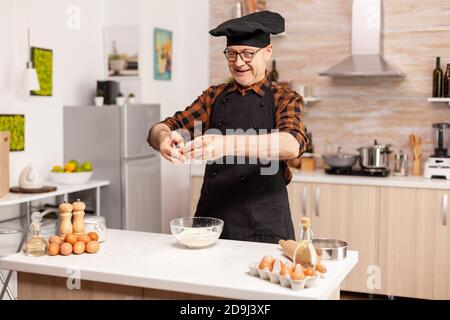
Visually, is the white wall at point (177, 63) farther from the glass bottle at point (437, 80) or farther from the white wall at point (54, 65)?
the glass bottle at point (437, 80)

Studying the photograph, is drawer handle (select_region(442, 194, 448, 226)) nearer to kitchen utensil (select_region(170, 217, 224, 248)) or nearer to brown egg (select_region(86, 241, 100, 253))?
kitchen utensil (select_region(170, 217, 224, 248))

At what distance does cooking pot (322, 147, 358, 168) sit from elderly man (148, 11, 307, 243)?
2023 millimetres

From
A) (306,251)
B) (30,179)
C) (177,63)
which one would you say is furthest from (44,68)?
(306,251)

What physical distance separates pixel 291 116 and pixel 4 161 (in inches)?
87.7

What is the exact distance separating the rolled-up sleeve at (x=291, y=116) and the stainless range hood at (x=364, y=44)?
87.3 inches

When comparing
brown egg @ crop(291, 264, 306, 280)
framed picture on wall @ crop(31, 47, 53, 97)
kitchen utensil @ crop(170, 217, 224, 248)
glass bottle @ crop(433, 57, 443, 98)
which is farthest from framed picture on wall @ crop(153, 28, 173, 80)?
brown egg @ crop(291, 264, 306, 280)

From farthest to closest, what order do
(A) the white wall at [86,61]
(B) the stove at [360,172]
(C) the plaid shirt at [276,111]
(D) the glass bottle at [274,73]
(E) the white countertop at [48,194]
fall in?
(D) the glass bottle at [274,73]
(B) the stove at [360,172]
(A) the white wall at [86,61]
(E) the white countertop at [48,194]
(C) the plaid shirt at [276,111]

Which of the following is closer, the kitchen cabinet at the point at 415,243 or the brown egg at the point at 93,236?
the brown egg at the point at 93,236

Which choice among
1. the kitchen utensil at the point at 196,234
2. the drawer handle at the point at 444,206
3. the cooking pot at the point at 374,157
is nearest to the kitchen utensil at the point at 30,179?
the kitchen utensil at the point at 196,234

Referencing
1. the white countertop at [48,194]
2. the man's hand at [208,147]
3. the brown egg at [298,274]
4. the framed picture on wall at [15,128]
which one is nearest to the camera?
the brown egg at [298,274]

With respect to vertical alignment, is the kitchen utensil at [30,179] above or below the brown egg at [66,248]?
above

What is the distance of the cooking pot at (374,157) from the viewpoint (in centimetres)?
465

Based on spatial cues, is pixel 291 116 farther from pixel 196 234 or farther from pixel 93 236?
pixel 93 236

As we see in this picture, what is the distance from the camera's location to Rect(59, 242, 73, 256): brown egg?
2260mm
